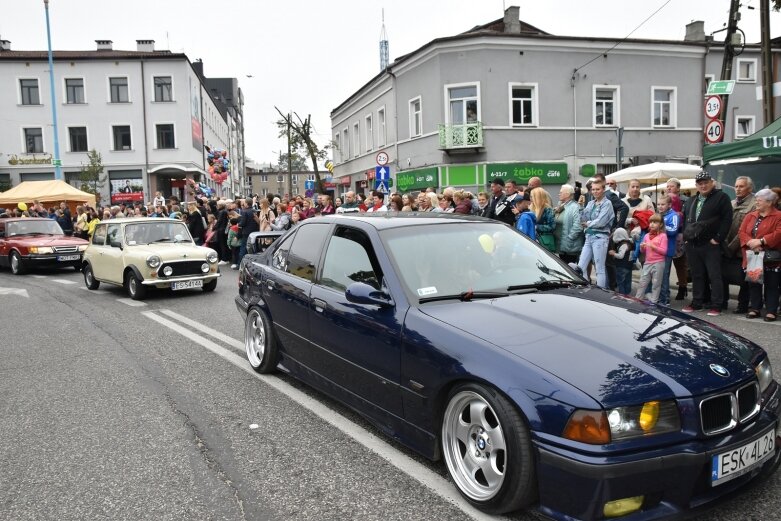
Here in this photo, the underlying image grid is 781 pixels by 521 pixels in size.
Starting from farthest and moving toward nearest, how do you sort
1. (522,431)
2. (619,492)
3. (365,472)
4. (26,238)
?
(26,238), (365,472), (522,431), (619,492)

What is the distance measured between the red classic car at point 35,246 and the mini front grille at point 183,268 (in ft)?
22.9

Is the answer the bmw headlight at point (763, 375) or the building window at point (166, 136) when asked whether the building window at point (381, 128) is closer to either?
the building window at point (166, 136)

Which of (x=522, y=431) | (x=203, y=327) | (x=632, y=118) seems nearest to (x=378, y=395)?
(x=522, y=431)

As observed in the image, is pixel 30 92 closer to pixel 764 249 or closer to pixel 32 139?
pixel 32 139

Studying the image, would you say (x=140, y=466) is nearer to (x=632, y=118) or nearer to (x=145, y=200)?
(x=632, y=118)

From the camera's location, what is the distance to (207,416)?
15.1ft

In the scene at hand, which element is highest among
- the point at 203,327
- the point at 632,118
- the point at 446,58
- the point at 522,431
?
the point at 446,58

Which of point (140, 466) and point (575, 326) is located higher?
point (575, 326)

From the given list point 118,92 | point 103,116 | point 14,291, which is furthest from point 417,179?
point 103,116

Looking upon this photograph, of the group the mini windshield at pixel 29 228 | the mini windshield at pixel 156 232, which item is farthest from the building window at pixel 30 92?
the mini windshield at pixel 156 232

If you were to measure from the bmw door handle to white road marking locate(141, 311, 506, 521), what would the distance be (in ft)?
2.62

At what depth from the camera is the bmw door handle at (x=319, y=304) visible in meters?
4.36

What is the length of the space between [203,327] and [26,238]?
1150 centimetres

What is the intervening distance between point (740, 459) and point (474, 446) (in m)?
1.20
